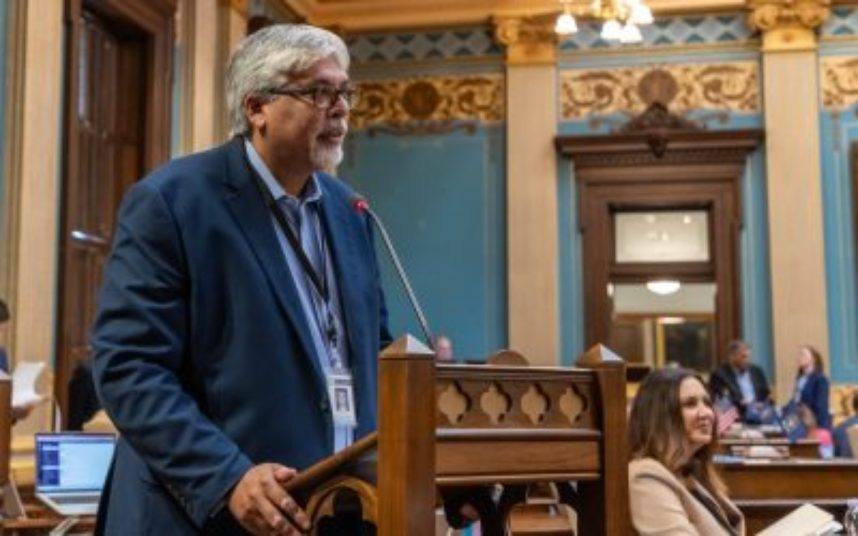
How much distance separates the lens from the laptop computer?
14.6 feet

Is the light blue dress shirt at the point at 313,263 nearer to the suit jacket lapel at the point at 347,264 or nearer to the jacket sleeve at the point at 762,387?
the suit jacket lapel at the point at 347,264

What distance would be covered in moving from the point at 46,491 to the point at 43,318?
259 cm

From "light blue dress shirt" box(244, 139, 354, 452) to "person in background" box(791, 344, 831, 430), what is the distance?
917 cm

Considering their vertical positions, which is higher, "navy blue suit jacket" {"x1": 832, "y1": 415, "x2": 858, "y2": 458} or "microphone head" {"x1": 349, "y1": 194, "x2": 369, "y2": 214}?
"microphone head" {"x1": 349, "y1": 194, "x2": 369, "y2": 214}

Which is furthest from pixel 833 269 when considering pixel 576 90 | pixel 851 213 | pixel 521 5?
pixel 521 5

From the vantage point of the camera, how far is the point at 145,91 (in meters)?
8.65

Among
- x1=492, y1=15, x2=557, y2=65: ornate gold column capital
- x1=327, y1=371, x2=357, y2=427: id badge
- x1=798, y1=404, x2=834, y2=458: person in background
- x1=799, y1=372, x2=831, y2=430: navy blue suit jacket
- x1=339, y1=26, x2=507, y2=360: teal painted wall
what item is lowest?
x1=798, y1=404, x2=834, y2=458: person in background

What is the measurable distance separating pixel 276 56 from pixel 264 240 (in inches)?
11.9

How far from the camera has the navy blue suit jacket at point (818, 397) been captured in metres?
10.5

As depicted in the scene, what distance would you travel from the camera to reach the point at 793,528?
10.6 feet

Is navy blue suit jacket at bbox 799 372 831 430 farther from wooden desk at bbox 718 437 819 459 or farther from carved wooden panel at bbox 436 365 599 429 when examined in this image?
carved wooden panel at bbox 436 365 599 429

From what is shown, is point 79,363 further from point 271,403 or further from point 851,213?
point 851,213

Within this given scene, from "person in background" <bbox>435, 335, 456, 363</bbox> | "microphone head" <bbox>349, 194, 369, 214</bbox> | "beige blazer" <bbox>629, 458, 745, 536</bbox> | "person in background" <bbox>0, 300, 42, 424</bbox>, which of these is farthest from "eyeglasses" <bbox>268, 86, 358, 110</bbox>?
"person in background" <bbox>435, 335, 456, 363</bbox>

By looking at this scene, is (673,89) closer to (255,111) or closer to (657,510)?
(657,510)
